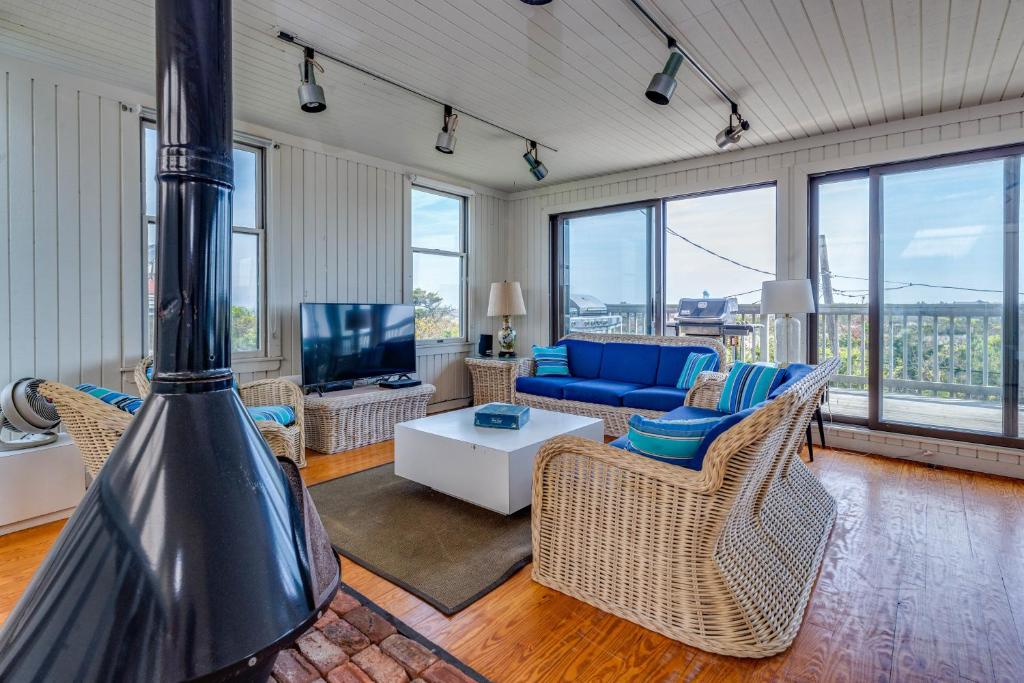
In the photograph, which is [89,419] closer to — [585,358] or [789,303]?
[585,358]

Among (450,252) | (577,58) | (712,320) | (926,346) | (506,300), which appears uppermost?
(577,58)

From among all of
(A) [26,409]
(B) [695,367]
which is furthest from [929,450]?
(A) [26,409]

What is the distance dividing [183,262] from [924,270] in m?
4.72

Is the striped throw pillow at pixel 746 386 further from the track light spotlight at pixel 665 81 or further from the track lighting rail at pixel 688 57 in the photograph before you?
the track lighting rail at pixel 688 57

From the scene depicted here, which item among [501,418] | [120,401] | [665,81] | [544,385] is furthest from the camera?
[544,385]

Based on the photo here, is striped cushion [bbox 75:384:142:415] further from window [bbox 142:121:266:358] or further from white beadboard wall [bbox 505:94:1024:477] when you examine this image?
white beadboard wall [bbox 505:94:1024:477]

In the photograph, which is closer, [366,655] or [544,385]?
[366,655]

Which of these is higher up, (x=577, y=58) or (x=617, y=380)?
(x=577, y=58)

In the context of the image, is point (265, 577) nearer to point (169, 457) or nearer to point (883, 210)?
point (169, 457)

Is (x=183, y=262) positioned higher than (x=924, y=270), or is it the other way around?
(x=924, y=270)

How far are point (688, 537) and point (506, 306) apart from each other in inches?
157

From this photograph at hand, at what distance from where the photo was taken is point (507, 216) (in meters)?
6.16

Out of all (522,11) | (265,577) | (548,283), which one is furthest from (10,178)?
(548,283)

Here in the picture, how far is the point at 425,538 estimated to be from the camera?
8.04 ft
